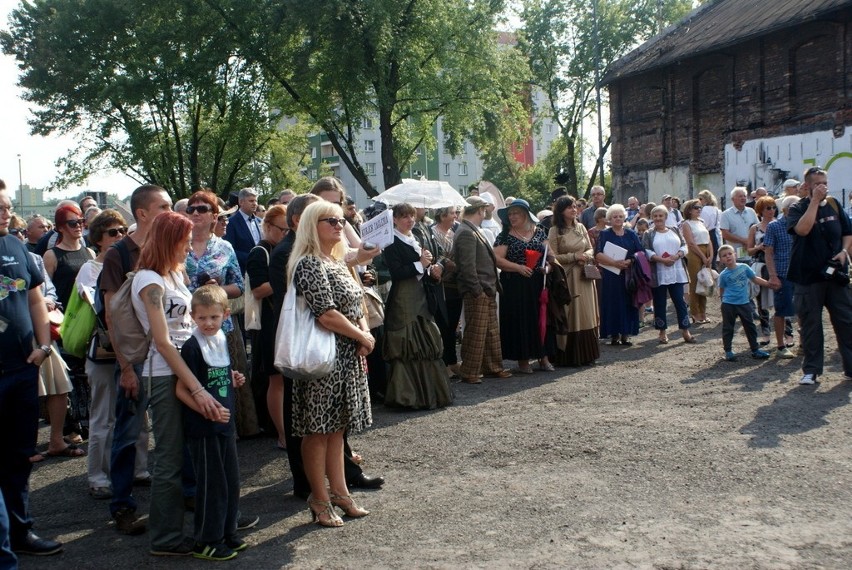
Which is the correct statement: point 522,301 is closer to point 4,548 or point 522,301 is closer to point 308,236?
point 308,236

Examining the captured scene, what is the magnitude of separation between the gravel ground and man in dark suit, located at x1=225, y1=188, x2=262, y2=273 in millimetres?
2493

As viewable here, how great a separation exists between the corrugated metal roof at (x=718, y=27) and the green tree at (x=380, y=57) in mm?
5739

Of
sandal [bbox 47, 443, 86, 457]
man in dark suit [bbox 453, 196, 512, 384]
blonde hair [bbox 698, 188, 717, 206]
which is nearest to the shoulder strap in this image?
sandal [bbox 47, 443, 86, 457]

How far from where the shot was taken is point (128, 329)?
5047mm

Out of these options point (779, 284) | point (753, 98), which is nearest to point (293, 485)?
point (779, 284)

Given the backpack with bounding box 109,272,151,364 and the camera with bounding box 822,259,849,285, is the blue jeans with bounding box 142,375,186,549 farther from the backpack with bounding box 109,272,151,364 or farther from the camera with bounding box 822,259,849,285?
the camera with bounding box 822,259,849,285

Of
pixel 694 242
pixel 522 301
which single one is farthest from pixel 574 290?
pixel 694 242

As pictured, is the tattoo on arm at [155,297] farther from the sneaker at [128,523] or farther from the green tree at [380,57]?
the green tree at [380,57]

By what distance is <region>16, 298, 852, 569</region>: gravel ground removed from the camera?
185 inches

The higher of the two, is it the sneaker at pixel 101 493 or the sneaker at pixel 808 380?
the sneaker at pixel 808 380

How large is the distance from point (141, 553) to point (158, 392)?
37.4 inches

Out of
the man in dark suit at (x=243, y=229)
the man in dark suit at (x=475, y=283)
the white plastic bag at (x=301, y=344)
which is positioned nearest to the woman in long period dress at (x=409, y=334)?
the man in dark suit at (x=475, y=283)

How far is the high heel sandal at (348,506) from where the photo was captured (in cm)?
544

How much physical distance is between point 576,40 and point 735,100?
1129 inches
